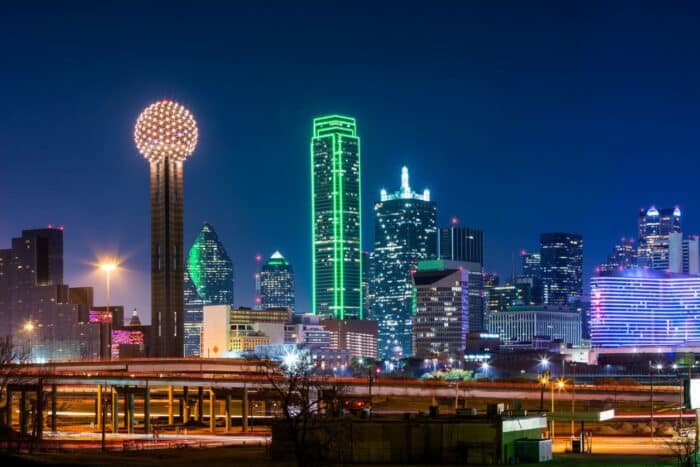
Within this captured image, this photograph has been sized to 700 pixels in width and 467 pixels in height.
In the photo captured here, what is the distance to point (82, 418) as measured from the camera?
195m

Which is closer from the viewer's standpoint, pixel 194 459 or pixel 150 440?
pixel 194 459

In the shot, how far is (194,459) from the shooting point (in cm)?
10794

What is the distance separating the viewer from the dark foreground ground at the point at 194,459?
100m

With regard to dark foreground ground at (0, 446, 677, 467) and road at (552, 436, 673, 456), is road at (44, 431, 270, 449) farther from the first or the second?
road at (552, 436, 673, 456)

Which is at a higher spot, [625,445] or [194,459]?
[194,459]

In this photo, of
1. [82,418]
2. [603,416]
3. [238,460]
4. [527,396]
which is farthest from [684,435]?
[82,418]

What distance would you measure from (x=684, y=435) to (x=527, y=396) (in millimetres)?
75263

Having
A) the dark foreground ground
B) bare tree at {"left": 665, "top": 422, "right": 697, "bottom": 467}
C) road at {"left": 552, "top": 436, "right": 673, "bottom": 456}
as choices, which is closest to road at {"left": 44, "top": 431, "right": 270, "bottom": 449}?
the dark foreground ground

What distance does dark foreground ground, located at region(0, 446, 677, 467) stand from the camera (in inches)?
3957

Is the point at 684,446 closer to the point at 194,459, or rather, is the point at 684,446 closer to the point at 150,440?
the point at 194,459

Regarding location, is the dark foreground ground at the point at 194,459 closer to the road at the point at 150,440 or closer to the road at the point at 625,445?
the road at the point at 625,445

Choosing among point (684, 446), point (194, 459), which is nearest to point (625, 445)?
point (684, 446)

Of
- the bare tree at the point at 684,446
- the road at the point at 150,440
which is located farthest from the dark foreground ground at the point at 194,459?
the road at the point at 150,440

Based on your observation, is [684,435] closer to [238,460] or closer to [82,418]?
[238,460]
